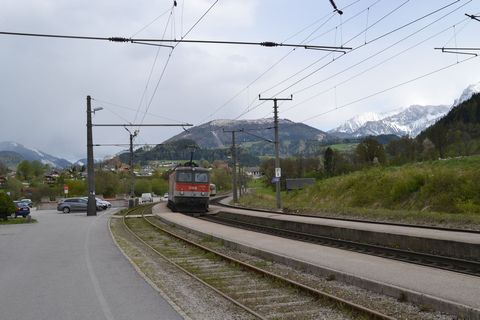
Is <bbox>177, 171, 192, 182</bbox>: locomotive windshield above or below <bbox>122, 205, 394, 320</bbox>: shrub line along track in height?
above

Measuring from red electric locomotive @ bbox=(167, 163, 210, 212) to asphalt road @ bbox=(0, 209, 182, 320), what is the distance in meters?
19.7

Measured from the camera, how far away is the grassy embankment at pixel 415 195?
2512cm

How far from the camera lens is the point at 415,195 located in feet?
113

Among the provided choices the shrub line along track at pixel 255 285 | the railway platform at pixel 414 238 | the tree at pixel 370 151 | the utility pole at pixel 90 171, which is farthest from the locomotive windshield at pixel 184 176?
the tree at pixel 370 151

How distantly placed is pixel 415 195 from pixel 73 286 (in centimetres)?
2865

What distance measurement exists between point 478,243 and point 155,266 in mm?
8314

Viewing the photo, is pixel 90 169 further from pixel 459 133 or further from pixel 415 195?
pixel 459 133

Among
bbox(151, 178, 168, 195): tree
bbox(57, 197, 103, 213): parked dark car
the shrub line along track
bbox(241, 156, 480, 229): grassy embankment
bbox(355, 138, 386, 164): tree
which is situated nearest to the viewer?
the shrub line along track

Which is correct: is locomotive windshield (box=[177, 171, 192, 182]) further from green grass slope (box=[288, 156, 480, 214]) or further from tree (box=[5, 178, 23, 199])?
tree (box=[5, 178, 23, 199])

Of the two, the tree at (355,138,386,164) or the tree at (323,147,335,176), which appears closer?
the tree at (355,138,386,164)

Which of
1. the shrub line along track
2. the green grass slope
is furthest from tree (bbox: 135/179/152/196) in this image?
the shrub line along track

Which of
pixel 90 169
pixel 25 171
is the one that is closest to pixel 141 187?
pixel 25 171

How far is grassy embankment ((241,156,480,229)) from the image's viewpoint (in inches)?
989

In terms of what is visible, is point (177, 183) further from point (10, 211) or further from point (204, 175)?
point (10, 211)
